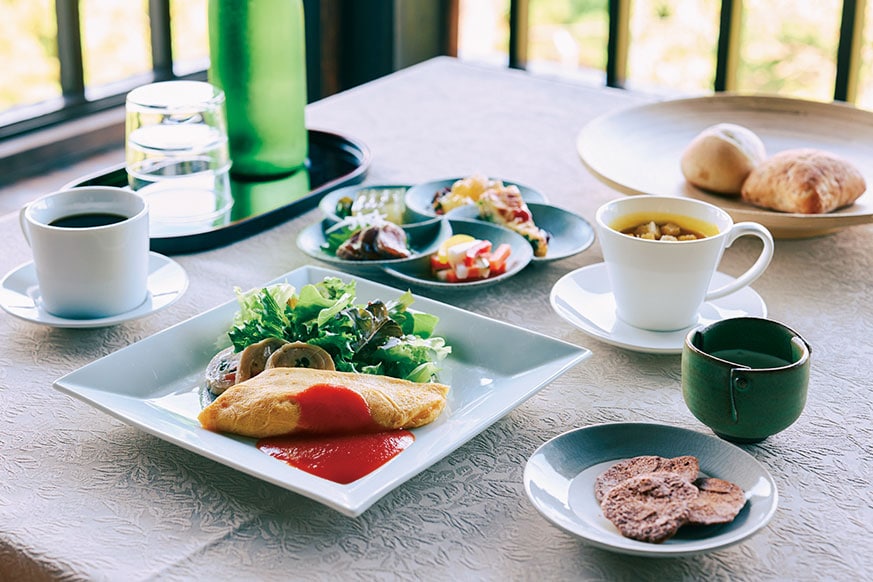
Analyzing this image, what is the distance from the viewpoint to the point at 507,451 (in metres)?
0.90

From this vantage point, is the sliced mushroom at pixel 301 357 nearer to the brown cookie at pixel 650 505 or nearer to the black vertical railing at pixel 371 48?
the brown cookie at pixel 650 505

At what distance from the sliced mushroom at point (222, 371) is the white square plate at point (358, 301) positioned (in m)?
0.02

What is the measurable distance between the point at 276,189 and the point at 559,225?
453mm

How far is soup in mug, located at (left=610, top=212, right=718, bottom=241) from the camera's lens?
3.65ft

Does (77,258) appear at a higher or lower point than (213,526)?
higher

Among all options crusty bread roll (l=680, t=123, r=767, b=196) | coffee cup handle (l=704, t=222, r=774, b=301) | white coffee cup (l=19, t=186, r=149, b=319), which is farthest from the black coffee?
crusty bread roll (l=680, t=123, r=767, b=196)

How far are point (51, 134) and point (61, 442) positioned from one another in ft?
8.45

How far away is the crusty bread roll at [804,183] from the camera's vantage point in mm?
1301

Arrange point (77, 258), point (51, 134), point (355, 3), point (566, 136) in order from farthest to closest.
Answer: point (355, 3) < point (51, 134) < point (566, 136) < point (77, 258)

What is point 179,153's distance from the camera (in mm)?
1427

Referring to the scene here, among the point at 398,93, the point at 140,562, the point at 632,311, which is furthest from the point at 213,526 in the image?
the point at 398,93

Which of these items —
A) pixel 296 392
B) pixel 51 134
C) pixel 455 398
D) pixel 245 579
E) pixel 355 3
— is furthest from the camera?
pixel 355 3

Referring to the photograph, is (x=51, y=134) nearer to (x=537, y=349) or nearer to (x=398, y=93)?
(x=398, y=93)

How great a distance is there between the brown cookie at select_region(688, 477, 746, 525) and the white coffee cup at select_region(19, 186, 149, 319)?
66 cm
